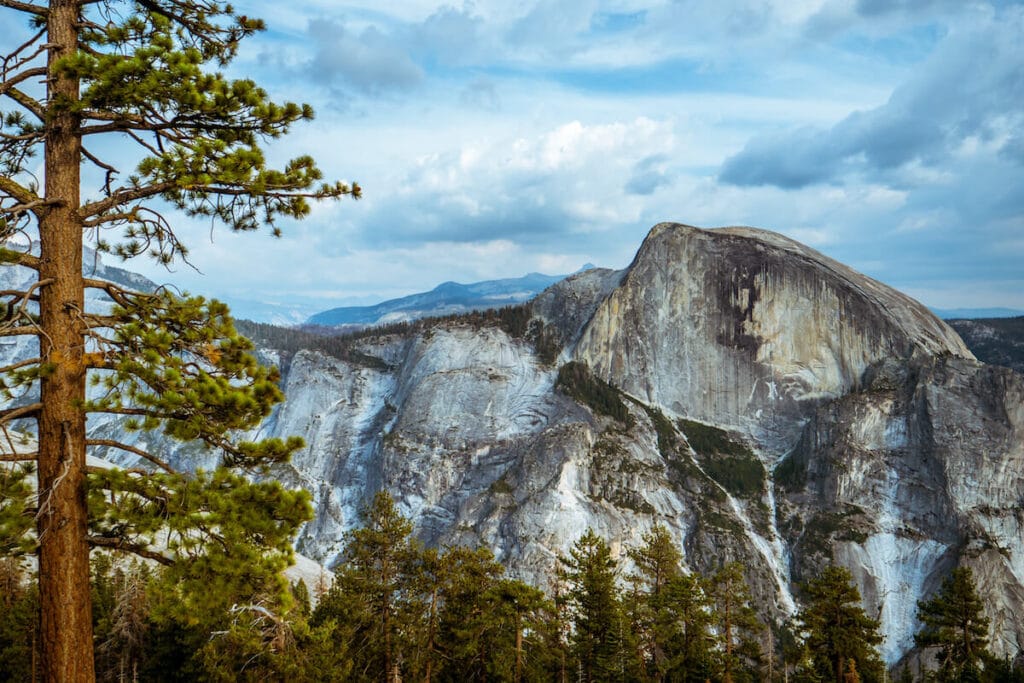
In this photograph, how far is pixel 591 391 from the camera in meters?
110

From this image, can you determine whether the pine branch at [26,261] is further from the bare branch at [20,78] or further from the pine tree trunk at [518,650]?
the pine tree trunk at [518,650]

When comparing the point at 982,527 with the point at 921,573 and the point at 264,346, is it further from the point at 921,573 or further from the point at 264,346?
the point at 264,346

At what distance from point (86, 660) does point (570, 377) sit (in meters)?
105

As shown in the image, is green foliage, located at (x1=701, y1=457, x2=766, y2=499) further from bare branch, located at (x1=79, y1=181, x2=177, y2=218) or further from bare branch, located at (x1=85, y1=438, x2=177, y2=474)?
bare branch, located at (x1=79, y1=181, x2=177, y2=218)

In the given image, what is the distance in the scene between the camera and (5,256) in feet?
25.3

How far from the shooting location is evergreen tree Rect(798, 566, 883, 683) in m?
32.5

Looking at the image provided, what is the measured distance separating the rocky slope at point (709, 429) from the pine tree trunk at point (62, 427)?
7494 centimetres

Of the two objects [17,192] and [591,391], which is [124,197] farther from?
[591,391]

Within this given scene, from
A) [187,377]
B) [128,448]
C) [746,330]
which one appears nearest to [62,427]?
[128,448]

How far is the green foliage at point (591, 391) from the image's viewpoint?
107 metres

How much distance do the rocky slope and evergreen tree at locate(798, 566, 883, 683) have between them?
4780 centimetres

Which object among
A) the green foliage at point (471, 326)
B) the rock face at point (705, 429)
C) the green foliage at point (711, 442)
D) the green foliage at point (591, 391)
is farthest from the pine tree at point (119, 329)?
the green foliage at point (471, 326)

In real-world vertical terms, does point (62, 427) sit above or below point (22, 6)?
below

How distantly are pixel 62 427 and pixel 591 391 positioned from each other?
104 metres
